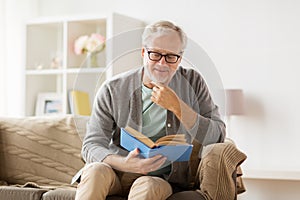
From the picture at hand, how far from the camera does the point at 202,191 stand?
2.46 m

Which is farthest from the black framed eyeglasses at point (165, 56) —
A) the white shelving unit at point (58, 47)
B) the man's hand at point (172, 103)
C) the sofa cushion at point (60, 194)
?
the white shelving unit at point (58, 47)

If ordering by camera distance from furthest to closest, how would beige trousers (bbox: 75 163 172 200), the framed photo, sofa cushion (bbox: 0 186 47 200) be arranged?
1. the framed photo
2. sofa cushion (bbox: 0 186 47 200)
3. beige trousers (bbox: 75 163 172 200)

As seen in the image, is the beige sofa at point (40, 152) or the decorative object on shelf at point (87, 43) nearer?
the beige sofa at point (40, 152)

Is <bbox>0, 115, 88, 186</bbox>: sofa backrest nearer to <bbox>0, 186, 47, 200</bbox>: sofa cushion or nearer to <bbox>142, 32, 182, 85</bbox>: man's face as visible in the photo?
<bbox>0, 186, 47, 200</bbox>: sofa cushion

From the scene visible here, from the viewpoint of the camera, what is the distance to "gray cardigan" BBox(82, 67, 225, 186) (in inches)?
94.3

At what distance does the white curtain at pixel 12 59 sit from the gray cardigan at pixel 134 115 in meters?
2.08

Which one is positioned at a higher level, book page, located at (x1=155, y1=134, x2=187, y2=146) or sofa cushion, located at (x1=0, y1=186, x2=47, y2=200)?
book page, located at (x1=155, y1=134, x2=187, y2=146)

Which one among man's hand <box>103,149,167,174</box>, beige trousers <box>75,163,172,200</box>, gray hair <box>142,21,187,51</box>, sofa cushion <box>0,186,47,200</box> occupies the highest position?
gray hair <box>142,21,187,51</box>

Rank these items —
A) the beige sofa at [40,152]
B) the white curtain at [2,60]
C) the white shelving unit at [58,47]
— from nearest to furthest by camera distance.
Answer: the beige sofa at [40,152] < the white shelving unit at [58,47] < the white curtain at [2,60]

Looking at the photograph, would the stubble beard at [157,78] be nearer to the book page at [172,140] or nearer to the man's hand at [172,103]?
the man's hand at [172,103]

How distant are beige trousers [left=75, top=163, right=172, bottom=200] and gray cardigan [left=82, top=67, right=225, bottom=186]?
11cm

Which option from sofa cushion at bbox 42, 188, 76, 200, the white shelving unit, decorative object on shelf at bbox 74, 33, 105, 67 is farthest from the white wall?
sofa cushion at bbox 42, 188, 76, 200

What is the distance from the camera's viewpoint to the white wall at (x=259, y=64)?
3.89 meters

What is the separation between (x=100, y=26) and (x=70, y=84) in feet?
1.62
